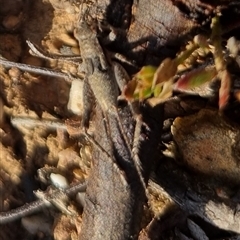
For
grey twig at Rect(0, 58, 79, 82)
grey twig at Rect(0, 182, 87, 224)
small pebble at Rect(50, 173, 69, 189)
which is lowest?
grey twig at Rect(0, 182, 87, 224)

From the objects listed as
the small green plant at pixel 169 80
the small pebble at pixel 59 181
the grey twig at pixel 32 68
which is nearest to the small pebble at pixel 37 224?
the small pebble at pixel 59 181

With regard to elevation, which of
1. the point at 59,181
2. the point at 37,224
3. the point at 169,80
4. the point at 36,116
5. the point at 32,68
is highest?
the point at 169,80

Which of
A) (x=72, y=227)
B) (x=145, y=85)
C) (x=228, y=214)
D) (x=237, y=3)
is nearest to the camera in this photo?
(x=145, y=85)

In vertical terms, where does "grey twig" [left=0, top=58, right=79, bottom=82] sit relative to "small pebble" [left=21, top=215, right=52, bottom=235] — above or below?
above

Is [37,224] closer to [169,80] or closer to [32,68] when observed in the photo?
[32,68]

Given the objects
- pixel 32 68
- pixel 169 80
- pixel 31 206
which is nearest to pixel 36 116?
pixel 32 68

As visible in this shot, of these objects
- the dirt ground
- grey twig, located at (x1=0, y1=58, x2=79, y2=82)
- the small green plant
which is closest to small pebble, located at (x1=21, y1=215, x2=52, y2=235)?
the dirt ground

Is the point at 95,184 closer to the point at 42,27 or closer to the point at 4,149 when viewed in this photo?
the point at 4,149

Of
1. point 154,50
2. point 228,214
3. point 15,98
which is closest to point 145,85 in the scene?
point 154,50

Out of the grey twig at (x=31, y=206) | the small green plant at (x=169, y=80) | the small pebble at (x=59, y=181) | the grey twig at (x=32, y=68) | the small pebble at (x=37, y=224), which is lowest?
the small pebble at (x=37, y=224)

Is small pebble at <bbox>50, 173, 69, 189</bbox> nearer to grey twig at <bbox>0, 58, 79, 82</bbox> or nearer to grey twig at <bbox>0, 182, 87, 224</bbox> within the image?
grey twig at <bbox>0, 182, 87, 224</bbox>

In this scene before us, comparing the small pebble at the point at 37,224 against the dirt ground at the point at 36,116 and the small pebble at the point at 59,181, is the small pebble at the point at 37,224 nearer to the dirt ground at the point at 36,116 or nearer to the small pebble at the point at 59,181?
the dirt ground at the point at 36,116
